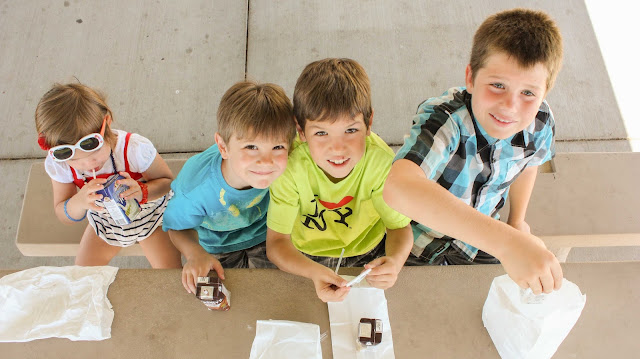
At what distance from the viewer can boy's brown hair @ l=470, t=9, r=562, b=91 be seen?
4.34ft

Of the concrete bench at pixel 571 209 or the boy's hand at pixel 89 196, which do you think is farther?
the concrete bench at pixel 571 209

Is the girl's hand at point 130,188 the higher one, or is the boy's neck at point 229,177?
the boy's neck at point 229,177

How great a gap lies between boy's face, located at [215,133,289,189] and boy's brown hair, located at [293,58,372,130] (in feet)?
0.38

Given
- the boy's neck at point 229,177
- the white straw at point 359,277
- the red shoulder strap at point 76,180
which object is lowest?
the red shoulder strap at point 76,180

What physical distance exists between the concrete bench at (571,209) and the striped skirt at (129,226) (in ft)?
0.28

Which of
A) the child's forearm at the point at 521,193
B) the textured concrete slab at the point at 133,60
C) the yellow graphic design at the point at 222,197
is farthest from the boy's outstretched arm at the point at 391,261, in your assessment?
the textured concrete slab at the point at 133,60

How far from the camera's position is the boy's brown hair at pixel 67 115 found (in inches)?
64.4

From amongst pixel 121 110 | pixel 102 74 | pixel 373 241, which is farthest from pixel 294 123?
pixel 102 74

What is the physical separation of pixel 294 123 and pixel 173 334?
27.2 inches

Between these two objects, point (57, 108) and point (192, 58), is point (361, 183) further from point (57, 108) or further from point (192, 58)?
point (192, 58)

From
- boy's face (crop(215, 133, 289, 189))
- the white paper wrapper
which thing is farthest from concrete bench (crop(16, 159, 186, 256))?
the white paper wrapper

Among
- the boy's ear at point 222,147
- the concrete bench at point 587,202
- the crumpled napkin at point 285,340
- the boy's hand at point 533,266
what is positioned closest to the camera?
the boy's hand at point 533,266

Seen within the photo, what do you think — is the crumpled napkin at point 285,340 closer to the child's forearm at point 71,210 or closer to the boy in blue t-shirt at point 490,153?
the boy in blue t-shirt at point 490,153

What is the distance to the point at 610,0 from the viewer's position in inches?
124
